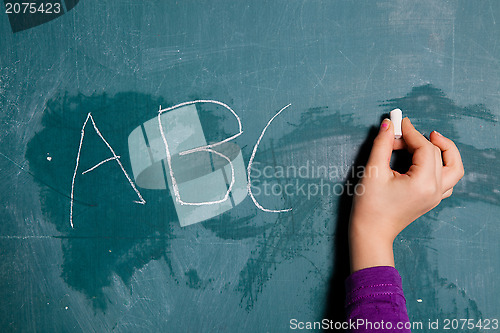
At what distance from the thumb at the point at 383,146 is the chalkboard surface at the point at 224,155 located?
0.10 ft

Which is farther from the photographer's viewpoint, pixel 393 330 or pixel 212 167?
pixel 212 167

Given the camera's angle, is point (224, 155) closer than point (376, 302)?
No

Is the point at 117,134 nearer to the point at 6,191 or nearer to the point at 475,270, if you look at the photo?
the point at 6,191

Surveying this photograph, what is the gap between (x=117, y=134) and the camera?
62 cm

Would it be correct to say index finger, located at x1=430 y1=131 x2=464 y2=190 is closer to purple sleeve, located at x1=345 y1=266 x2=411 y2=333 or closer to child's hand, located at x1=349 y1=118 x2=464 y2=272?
child's hand, located at x1=349 y1=118 x2=464 y2=272

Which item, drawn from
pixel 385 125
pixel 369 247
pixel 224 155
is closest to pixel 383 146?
pixel 385 125

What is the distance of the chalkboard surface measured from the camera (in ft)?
1.95

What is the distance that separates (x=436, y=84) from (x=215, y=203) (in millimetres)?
455

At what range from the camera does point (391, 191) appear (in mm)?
517

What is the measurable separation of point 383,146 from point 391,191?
81mm

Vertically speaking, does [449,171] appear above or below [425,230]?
above

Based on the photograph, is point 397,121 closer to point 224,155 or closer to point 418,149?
point 418,149

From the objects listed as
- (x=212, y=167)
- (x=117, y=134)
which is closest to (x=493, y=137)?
(x=212, y=167)

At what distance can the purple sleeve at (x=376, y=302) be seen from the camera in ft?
1.46
